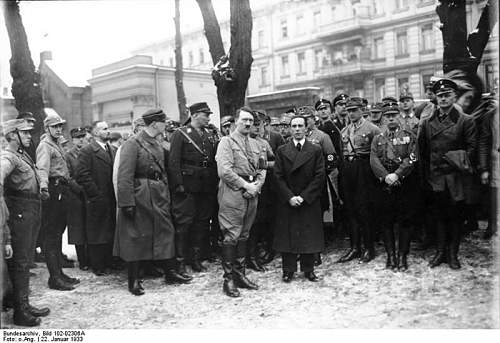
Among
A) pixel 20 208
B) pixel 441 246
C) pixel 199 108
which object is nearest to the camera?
pixel 20 208

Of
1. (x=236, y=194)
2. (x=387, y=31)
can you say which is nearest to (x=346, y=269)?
(x=236, y=194)

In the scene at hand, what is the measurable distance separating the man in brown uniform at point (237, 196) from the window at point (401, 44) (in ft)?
15.5

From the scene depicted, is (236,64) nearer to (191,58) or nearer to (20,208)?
(20,208)

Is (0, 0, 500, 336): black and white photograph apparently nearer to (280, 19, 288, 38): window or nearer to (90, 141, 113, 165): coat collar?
(90, 141, 113, 165): coat collar

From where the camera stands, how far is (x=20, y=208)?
4.59m

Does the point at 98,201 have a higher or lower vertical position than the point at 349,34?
lower

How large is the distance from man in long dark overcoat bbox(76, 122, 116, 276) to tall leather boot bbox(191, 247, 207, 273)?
121cm

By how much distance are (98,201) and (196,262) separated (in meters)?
1.61

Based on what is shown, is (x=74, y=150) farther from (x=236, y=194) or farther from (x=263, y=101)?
(x=263, y=101)

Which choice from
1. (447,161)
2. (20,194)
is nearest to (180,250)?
(20,194)

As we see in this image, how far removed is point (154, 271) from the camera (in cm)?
620

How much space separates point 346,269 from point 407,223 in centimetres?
95

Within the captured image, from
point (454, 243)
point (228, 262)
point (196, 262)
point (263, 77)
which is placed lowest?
point (196, 262)

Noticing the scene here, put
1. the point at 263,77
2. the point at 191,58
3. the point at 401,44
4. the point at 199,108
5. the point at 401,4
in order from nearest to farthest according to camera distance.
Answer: the point at 199,108 < the point at 401,4 < the point at 401,44 < the point at 191,58 < the point at 263,77
